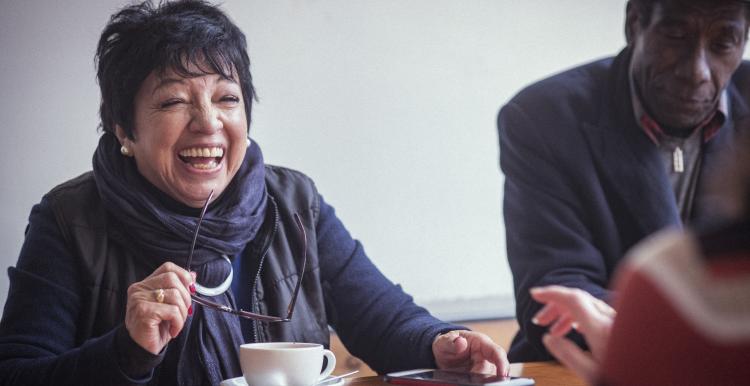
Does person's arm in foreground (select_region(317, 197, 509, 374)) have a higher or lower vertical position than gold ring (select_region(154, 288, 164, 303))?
lower

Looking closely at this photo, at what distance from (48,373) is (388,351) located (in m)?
0.60

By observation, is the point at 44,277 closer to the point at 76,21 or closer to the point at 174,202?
the point at 174,202

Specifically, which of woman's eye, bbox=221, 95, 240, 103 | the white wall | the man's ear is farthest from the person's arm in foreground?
the man's ear

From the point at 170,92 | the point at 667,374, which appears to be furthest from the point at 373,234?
the point at 667,374

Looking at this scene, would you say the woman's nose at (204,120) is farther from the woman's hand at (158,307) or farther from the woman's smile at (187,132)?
the woman's hand at (158,307)

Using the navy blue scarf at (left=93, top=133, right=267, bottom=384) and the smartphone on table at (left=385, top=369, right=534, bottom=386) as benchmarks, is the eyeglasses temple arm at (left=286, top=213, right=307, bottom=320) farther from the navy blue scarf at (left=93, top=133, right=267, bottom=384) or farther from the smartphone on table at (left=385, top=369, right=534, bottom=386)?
the smartphone on table at (left=385, top=369, right=534, bottom=386)

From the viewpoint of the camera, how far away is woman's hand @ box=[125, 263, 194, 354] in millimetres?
1202

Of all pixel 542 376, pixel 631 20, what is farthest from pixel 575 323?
pixel 631 20

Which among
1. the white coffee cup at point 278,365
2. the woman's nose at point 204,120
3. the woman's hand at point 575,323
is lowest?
the white coffee cup at point 278,365

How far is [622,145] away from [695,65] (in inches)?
9.1

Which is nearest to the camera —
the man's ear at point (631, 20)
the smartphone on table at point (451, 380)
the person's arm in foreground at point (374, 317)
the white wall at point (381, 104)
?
the smartphone on table at point (451, 380)

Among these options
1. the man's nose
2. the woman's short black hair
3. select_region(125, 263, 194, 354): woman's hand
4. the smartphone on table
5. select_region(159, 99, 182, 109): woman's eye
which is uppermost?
the woman's short black hair

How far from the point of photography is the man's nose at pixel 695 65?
1781 mm

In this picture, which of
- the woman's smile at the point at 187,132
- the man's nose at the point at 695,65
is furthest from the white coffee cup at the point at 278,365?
the man's nose at the point at 695,65
